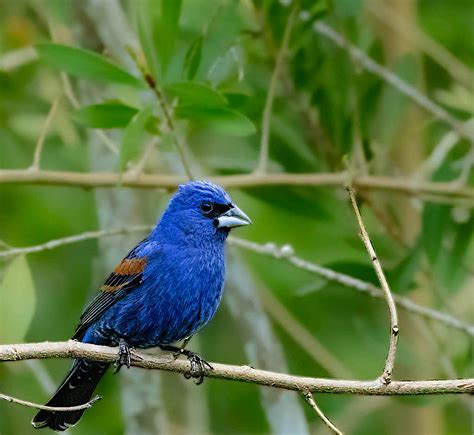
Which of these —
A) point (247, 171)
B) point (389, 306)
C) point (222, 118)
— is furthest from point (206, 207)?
point (389, 306)

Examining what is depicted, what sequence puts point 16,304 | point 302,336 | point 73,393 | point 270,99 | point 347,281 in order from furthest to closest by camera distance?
point 302,336, point 270,99, point 347,281, point 73,393, point 16,304

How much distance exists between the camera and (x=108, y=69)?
3.94m

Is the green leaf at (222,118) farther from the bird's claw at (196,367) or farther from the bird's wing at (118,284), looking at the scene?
the bird's claw at (196,367)

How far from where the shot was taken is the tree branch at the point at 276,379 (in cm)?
284

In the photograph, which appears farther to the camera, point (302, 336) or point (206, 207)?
point (302, 336)

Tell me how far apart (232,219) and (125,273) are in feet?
1.41

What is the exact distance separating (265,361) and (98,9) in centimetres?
176

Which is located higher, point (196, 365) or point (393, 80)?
point (393, 80)

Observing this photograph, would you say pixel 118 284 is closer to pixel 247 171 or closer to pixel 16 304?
pixel 16 304

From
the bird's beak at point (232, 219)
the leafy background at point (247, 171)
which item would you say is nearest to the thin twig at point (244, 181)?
the leafy background at point (247, 171)

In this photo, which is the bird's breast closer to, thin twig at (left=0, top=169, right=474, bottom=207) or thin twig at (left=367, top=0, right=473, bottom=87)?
thin twig at (left=0, top=169, right=474, bottom=207)

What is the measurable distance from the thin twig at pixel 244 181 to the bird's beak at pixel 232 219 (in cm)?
43

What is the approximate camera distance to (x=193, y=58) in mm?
4215

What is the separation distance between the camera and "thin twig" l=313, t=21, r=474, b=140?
510cm
